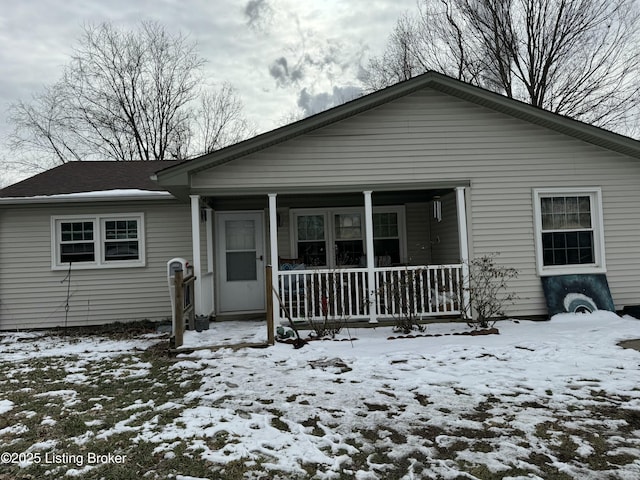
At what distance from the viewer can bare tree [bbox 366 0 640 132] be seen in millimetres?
14273

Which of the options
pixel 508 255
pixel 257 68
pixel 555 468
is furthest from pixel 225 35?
pixel 555 468

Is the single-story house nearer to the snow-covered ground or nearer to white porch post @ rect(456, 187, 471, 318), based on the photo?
white porch post @ rect(456, 187, 471, 318)

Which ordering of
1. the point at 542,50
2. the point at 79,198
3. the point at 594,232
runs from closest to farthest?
the point at 594,232, the point at 79,198, the point at 542,50

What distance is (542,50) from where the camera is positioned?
16266 mm

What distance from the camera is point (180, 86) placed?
68.6 feet

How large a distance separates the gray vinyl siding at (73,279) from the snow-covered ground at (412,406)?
192 cm

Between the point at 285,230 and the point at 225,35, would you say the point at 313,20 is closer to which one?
the point at 225,35

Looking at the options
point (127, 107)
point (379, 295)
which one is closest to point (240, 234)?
point (379, 295)

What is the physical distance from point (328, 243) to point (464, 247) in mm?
3067

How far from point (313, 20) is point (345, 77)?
724 cm

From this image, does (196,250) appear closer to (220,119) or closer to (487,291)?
(487,291)

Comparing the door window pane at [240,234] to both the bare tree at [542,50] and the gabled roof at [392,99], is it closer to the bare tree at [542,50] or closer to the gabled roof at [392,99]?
the gabled roof at [392,99]

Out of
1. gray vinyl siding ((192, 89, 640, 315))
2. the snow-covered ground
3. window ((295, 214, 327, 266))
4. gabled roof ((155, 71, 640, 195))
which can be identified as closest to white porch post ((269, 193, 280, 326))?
gray vinyl siding ((192, 89, 640, 315))

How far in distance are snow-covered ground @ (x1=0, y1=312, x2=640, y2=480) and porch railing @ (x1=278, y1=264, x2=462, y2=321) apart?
29.9 inches
